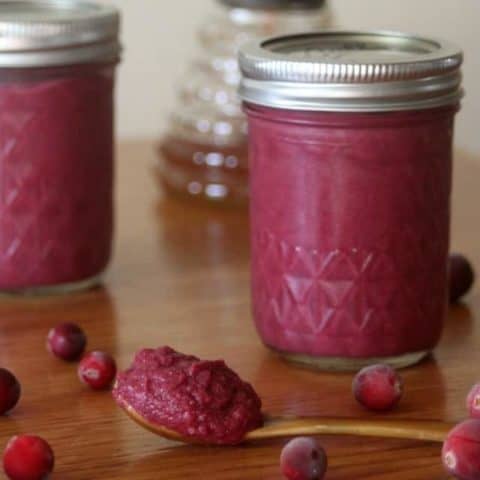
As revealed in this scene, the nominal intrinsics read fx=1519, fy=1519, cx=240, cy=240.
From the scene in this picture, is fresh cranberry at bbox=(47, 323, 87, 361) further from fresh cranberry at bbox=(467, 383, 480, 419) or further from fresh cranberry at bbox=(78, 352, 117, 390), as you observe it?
fresh cranberry at bbox=(467, 383, 480, 419)

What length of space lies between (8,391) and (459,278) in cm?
39

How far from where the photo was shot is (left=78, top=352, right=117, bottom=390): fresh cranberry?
97 centimetres

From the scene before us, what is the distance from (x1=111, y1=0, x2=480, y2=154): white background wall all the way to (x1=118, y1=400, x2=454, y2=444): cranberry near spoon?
113 centimetres

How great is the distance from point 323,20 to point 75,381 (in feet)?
1.98

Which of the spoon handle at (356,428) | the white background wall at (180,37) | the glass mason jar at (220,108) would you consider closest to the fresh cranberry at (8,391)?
the spoon handle at (356,428)

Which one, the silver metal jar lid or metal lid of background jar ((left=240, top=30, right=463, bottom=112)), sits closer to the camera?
metal lid of background jar ((left=240, top=30, right=463, bottom=112))

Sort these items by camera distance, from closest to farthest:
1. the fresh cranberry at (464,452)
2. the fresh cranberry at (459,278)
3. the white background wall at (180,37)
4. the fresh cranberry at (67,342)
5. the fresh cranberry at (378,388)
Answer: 1. the fresh cranberry at (464,452)
2. the fresh cranberry at (378,388)
3. the fresh cranberry at (67,342)
4. the fresh cranberry at (459,278)
5. the white background wall at (180,37)

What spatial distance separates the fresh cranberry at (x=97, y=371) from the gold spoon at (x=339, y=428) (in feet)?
0.30

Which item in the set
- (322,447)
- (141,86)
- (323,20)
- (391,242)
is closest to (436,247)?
(391,242)

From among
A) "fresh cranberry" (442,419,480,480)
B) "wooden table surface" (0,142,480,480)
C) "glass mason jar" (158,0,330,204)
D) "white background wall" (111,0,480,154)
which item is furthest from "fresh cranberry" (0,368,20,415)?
"white background wall" (111,0,480,154)

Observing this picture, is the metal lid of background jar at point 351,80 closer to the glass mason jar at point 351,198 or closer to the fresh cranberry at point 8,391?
the glass mason jar at point 351,198

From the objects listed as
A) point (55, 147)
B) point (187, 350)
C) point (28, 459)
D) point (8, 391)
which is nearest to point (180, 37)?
point (55, 147)

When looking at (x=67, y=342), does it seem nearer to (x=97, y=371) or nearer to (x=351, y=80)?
(x=97, y=371)

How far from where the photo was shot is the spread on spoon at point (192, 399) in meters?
0.87
